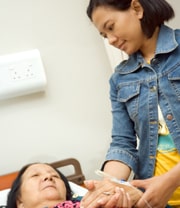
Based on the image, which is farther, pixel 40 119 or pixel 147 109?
pixel 40 119

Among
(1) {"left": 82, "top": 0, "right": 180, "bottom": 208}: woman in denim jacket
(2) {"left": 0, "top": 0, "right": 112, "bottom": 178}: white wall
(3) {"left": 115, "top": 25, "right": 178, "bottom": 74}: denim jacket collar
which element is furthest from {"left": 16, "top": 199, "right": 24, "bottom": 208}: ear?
(3) {"left": 115, "top": 25, "right": 178, "bottom": 74}: denim jacket collar

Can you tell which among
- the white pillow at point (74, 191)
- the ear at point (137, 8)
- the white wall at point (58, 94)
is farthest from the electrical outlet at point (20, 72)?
the ear at point (137, 8)

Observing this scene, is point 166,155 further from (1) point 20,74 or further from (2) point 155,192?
(1) point 20,74

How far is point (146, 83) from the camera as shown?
3.90 feet

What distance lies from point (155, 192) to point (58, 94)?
1.00 metres

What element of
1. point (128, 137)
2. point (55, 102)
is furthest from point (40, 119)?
point (128, 137)

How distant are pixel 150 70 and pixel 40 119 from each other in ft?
2.82

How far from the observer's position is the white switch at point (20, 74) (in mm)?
1702

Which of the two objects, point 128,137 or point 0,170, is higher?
point 128,137

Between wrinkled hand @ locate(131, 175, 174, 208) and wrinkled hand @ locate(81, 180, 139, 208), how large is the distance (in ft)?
0.13

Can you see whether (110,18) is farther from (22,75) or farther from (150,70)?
(22,75)

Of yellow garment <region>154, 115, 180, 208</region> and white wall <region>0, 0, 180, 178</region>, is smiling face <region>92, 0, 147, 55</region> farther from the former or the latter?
white wall <region>0, 0, 180, 178</region>

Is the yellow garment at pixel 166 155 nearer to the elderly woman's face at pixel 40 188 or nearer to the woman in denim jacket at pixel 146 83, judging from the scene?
the woman in denim jacket at pixel 146 83

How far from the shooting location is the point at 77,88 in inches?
75.2
